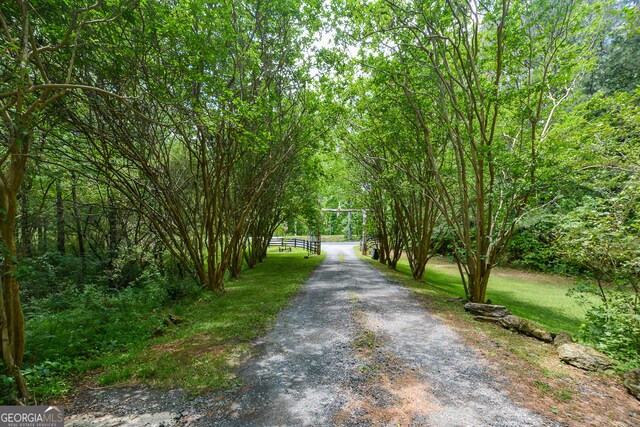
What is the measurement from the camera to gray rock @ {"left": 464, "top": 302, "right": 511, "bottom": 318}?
7.08 m

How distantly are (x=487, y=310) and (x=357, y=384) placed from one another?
17.5ft

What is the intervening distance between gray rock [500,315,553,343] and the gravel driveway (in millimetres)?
1646

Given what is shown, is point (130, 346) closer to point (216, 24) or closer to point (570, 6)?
point (216, 24)

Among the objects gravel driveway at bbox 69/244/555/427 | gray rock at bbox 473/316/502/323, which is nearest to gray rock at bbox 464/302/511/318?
gray rock at bbox 473/316/502/323

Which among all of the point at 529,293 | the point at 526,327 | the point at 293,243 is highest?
the point at 293,243

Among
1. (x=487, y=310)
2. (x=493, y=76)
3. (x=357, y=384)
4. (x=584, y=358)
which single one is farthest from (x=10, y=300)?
(x=493, y=76)

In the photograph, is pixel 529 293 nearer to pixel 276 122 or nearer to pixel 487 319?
pixel 487 319

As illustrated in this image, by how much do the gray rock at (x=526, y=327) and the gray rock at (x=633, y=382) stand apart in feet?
5.87

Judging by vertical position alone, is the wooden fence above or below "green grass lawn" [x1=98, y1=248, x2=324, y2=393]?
above

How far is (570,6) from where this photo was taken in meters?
6.88

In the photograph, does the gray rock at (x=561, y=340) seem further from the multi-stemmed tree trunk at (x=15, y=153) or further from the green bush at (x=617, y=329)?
the multi-stemmed tree trunk at (x=15, y=153)

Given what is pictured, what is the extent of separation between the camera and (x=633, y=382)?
379cm

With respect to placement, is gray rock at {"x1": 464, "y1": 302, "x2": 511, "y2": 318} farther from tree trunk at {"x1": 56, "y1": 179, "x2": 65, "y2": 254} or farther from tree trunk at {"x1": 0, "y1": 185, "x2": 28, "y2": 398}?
tree trunk at {"x1": 56, "y1": 179, "x2": 65, "y2": 254}

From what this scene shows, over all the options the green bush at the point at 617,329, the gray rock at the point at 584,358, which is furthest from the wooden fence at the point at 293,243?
Result: the gray rock at the point at 584,358
